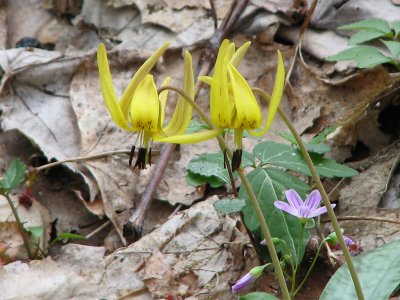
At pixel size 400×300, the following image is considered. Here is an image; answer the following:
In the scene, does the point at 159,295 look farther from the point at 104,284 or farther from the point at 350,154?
the point at 350,154

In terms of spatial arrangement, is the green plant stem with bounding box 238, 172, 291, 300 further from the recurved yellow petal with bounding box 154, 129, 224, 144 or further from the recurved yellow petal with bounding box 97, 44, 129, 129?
the recurved yellow petal with bounding box 97, 44, 129, 129

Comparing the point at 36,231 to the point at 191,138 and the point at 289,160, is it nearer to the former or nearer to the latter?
the point at 289,160

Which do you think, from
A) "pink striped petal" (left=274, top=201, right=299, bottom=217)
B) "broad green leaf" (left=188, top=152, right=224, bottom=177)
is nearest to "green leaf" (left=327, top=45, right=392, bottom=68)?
"broad green leaf" (left=188, top=152, right=224, bottom=177)

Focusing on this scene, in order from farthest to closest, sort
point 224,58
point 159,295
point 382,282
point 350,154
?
point 350,154
point 159,295
point 382,282
point 224,58

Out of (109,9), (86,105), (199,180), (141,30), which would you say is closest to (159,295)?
(199,180)

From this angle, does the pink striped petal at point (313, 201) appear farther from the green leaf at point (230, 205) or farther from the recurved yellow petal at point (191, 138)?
the recurved yellow petal at point (191, 138)

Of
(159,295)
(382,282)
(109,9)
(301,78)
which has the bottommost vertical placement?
(159,295)
